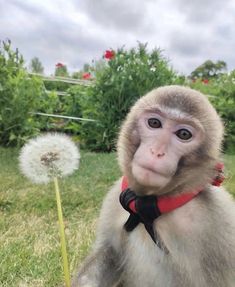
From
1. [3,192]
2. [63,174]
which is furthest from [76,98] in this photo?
[63,174]

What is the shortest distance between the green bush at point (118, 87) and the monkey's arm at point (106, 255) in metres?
6.09

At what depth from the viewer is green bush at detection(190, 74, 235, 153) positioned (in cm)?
1029

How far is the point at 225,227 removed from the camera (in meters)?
2.47

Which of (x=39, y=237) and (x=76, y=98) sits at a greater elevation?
(x=39, y=237)

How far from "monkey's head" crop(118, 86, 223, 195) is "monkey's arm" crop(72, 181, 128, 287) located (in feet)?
1.16

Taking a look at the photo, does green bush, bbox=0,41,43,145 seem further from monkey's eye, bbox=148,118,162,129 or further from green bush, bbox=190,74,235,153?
monkey's eye, bbox=148,118,162,129

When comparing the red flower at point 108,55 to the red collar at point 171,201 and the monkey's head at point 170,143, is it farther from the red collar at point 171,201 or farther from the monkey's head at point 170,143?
the red collar at point 171,201

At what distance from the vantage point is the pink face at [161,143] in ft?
7.54

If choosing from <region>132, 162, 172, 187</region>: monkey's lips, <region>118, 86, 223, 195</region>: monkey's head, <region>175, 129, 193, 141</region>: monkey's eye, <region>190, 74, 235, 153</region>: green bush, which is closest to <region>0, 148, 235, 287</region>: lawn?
<region>118, 86, 223, 195</region>: monkey's head

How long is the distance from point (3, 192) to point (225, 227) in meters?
3.55

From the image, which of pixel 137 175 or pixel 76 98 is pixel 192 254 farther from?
pixel 76 98

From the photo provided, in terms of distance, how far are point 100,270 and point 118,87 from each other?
21.2ft

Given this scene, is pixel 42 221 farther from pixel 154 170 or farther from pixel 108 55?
pixel 108 55

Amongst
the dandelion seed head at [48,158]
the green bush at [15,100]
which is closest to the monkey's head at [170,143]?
the dandelion seed head at [48,158]
